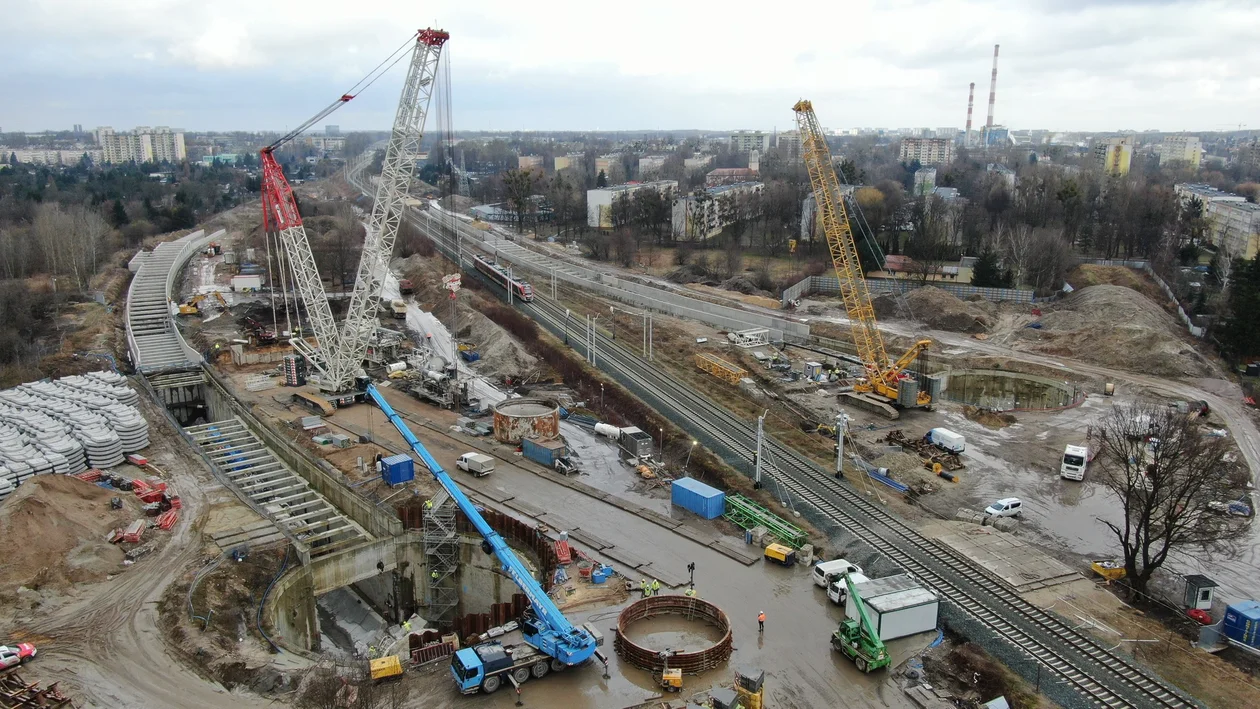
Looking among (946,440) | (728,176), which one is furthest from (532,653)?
(728,176)

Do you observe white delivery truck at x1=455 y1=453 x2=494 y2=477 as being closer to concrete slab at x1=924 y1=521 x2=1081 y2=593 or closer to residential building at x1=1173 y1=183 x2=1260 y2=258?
concrete slab at x1=924 y1=521 x2=1081 y2=593

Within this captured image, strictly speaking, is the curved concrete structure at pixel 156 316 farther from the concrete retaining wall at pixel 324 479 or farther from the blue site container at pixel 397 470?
the blue site container at pixel 397 470

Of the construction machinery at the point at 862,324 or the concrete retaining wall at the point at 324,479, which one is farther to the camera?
the construction machinery at the point at 862,324

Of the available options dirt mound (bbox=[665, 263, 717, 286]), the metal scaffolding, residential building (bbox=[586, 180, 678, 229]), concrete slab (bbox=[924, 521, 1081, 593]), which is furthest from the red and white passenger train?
concrete slab (bbox=[924, 521, 1081, 593])

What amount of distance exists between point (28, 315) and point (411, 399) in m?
31.5

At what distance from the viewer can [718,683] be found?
823 inches

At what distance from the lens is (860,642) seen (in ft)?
71.3

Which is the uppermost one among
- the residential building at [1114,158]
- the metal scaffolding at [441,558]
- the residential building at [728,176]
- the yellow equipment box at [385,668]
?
the residential building at [1114,158]

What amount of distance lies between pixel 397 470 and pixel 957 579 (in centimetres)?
2188

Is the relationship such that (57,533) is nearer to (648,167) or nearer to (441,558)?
(441,558)

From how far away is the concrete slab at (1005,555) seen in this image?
26.0 m

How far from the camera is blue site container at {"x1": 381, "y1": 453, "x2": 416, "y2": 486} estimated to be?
113ft

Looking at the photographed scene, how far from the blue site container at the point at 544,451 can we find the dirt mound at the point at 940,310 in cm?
3518

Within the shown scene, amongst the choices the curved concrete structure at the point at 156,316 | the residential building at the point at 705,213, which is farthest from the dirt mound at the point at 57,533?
the residential building at the point at 705,213
